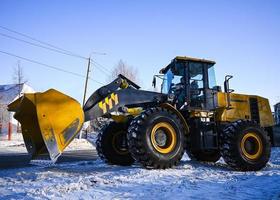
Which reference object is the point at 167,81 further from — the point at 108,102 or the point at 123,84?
the point at 108,102

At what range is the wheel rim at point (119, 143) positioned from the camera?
929cm

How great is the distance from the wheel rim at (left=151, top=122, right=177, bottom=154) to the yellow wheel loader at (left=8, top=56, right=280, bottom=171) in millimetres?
23

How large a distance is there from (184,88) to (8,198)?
5694mm

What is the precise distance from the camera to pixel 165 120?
7.58 m

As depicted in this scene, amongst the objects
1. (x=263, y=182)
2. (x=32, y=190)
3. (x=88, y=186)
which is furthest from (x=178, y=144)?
(x=32, y=190)

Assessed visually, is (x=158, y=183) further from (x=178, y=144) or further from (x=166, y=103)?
(x=166, y=103)

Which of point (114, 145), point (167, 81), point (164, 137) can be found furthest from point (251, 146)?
point (114, 145)

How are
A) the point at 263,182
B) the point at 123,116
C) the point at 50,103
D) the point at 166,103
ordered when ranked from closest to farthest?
the point at 263,182 → the point at 50,103 → the point at 166,103 → the point at 123,116

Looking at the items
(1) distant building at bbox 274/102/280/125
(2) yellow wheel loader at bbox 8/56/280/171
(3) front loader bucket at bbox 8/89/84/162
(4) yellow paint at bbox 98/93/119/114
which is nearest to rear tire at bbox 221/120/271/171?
(2) yellow wheel loader at bbox 8/56/280/171

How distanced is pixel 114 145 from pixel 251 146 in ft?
12.4

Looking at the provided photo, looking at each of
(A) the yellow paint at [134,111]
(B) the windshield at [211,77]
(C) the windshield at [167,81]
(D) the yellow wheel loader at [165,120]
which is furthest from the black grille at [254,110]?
(A) the yellow paint at [134,111]

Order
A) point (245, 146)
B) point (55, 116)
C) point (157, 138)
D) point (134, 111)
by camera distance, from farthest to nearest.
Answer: point (134, 111) < point (245, 146) < point (157, 138) < point (55, 116)

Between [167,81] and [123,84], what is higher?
[167,81]

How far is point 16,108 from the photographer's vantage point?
6996 millimetres
